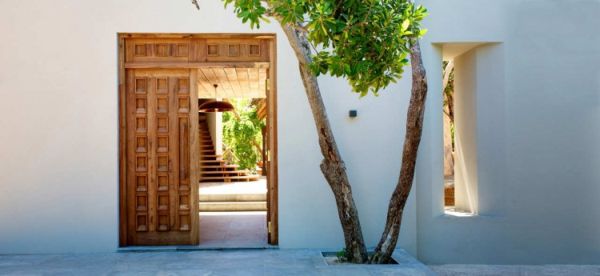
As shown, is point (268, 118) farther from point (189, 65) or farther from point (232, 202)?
point (232, 202)

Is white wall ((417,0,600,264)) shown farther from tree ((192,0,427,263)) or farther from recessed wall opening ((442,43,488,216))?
tree ((192,0,427,263))

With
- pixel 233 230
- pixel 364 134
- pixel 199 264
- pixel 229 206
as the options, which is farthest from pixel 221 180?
pixel 199 264

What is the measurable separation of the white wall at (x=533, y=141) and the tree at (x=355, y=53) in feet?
4.58

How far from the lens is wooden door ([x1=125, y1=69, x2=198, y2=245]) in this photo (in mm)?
6125

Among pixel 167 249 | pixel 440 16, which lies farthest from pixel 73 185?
pixel 440 16

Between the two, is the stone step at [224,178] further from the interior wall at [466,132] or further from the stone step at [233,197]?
the interior wall at [466,132]

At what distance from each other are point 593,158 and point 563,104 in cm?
73

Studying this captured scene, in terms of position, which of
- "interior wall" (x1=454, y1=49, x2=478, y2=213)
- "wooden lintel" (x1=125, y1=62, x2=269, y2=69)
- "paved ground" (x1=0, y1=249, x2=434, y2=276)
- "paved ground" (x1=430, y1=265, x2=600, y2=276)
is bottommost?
"paved ground" (x1=430, y1=265, x2=600, y2=276)

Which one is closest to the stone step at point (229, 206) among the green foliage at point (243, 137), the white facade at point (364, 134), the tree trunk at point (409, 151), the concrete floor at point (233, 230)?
the concrete floor at point (233, 230)

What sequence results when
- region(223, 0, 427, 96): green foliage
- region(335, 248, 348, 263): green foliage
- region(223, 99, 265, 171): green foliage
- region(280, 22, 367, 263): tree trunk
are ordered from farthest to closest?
region(223, 99, 265, 171): green foliage, region(335, 248, 348, 263): green foliage, region(280, 22, 367, 263): tree trunk, region(223, 0, 427, 96): green foliage

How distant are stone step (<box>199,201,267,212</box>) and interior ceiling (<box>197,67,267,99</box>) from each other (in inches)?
88.7

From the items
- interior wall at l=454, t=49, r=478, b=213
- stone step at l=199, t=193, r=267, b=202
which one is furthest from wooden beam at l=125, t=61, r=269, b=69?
stone step at l=199, t=193, r=267, b=202

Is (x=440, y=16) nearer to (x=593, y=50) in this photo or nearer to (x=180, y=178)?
(x=593, y=50)

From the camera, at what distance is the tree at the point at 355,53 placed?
4.13m
